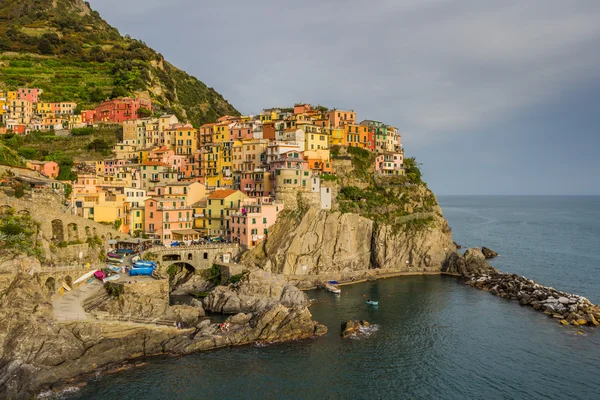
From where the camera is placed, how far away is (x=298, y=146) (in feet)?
228

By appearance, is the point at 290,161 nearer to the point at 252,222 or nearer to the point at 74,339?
the point at 252,222

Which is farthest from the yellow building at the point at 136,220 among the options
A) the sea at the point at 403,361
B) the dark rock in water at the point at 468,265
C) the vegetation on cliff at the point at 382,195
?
the dark rock in water at the point at 468,265

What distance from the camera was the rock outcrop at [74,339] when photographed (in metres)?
30.0

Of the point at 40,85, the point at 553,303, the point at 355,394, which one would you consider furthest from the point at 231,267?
the point at 40,85

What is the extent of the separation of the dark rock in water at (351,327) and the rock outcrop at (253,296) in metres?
6.14

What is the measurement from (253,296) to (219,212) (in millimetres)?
17774

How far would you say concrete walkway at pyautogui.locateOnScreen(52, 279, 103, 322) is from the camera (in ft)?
114

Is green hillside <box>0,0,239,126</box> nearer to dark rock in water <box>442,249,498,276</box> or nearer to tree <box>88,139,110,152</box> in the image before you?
tree <box>88,139,110,152</box>

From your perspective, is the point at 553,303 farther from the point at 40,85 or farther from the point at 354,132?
the point at 40,85

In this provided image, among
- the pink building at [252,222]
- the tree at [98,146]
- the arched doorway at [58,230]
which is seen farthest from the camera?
the tree at [98,146]

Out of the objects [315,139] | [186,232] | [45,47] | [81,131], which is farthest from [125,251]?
[45,47]

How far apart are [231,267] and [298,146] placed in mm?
25174

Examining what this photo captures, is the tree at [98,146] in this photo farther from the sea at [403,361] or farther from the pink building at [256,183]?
the sea at [403,361]

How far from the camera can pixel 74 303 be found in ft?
124
